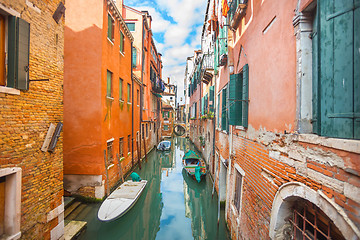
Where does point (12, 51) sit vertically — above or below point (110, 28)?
below

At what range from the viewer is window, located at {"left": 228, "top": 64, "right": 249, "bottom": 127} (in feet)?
16.2

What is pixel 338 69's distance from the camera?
183cm

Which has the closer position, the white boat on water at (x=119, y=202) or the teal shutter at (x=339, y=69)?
the teal shutter at (x=339, y=69)

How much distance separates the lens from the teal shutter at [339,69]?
169 centimetres

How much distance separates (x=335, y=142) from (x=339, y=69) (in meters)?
0.68

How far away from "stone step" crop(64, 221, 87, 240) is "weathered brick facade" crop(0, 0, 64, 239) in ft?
1.87

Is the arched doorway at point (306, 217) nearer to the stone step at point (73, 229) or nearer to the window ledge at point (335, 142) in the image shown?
the window ledge at point (335, 142)

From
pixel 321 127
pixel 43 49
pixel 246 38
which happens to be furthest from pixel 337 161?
pixel 43 49

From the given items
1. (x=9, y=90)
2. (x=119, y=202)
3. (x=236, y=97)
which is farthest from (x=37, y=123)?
(x=236, y=97)

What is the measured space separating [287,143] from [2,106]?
485 cm

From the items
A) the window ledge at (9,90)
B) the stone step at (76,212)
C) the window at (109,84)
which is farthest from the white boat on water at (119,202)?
the window ledge at (9,90)

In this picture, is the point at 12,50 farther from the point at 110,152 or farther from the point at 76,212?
the point at 110,152

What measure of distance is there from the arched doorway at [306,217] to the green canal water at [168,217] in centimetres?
406

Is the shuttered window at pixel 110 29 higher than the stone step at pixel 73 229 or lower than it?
higher
